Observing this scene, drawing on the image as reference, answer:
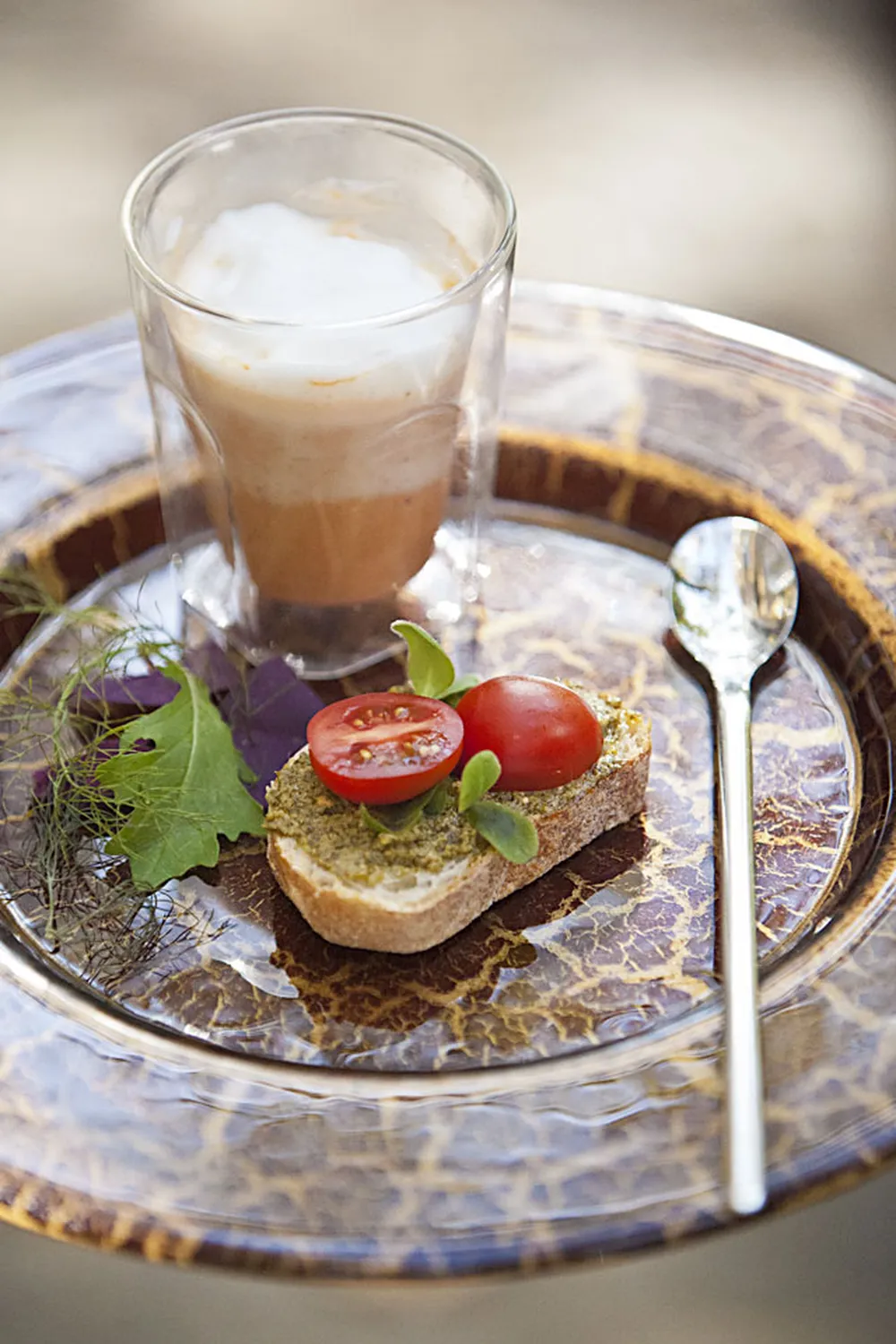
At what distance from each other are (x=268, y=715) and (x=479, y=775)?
29cm

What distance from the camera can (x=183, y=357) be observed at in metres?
1.40

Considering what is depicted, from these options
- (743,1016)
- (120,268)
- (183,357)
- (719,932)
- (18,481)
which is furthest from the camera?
(120,268)

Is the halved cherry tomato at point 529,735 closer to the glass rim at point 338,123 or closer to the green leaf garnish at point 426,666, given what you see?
the green leaf garnish at point 426,666

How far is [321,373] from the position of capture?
1.34 m

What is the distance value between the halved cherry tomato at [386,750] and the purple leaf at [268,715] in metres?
0.12

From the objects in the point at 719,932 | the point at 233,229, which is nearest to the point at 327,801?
the point at 719,932

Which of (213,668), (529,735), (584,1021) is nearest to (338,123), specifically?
(213,668)

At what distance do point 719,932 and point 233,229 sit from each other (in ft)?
2.73

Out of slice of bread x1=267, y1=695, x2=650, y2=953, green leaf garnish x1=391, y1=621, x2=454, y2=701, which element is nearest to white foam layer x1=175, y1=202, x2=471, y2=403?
green leaf garnish x1=391, y1=621, x2=454, y2=701

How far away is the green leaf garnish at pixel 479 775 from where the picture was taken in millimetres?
1238

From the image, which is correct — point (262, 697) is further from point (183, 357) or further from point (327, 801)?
point (183, 357)

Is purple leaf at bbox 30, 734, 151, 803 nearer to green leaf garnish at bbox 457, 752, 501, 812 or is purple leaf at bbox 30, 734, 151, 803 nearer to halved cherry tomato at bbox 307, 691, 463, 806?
halved cherry tomato at bbox 307, 691, 463, 806

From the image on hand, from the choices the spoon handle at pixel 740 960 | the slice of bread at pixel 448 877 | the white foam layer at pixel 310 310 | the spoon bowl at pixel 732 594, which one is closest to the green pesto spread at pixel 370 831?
the slice of bread at pixel 448 877

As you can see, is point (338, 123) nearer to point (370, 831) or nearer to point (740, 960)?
point (370, 831)
